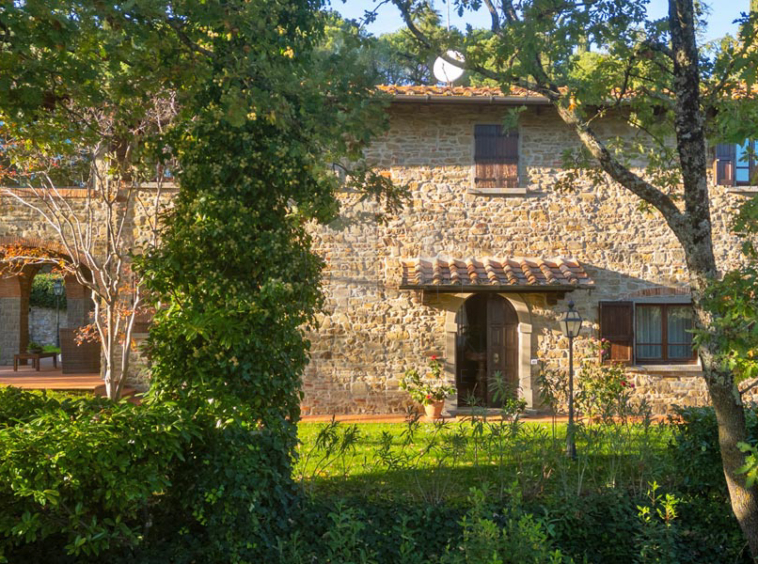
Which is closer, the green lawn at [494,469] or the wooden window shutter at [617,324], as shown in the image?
the green lawn at [494,469]

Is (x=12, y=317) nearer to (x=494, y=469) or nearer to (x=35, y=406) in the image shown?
(x=35, y=406)

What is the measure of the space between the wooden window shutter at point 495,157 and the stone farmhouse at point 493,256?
2 centimetres

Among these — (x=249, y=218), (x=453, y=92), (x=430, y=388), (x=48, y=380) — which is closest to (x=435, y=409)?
(x=430, y=388)

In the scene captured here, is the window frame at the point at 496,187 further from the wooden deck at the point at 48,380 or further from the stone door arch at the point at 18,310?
the stone door arch at the point at 18,310

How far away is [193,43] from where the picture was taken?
559 centimetres

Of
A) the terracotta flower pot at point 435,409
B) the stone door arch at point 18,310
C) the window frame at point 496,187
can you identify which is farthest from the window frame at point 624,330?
the stone door arch at point 18,310

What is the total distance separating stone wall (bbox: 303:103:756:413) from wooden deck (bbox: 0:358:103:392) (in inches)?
146

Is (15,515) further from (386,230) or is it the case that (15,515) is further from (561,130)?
(561,130)

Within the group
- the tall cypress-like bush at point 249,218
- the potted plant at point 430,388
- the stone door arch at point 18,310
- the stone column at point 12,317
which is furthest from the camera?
the stone column at point 12,317

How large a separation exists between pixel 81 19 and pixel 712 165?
33.3ft

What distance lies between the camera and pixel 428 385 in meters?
11.3

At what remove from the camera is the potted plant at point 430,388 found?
11039mm

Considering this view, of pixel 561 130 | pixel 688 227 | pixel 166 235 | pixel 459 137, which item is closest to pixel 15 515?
pixel 166 235

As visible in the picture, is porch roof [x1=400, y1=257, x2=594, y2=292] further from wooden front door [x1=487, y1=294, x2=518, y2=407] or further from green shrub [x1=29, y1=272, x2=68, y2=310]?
green shrub [x1=29, y1=272, x2=68, y2=310]
